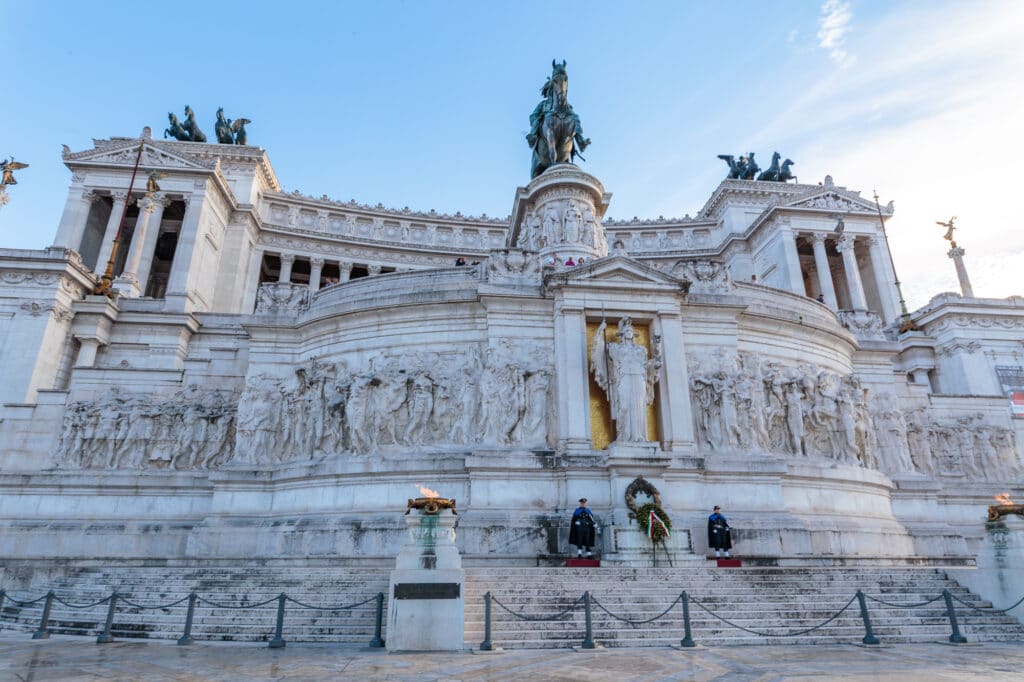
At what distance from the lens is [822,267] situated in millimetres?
62219

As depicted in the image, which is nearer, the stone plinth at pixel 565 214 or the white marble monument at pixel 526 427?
the white marble monument at pixel 526 427

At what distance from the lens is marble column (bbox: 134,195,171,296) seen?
5122 cm

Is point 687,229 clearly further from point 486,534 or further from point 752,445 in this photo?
point 486,534

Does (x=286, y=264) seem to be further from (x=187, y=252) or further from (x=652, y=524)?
(x=652, y=524)

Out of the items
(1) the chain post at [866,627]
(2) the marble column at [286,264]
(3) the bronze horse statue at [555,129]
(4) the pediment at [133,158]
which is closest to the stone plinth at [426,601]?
(1) the chain post at [866,627]

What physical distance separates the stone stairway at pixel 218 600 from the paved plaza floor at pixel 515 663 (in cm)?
66

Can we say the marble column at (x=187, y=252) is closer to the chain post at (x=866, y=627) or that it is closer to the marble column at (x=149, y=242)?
the marble column at (x=149, y=242)

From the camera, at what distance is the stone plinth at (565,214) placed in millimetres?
27625

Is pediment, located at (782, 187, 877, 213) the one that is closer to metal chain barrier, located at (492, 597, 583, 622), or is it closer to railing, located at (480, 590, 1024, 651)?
railing, located at (480, 590, 1024, 651)

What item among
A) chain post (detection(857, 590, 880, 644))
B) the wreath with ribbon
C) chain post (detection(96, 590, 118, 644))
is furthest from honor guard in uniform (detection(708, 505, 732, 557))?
chain post (detection(96, 590, 118, 644))

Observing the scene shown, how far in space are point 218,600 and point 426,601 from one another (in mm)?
5282

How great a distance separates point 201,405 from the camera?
874 inches

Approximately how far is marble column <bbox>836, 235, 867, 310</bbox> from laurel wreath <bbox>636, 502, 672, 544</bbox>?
176 ft

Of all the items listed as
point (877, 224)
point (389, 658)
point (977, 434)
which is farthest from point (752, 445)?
point (877, 224)
